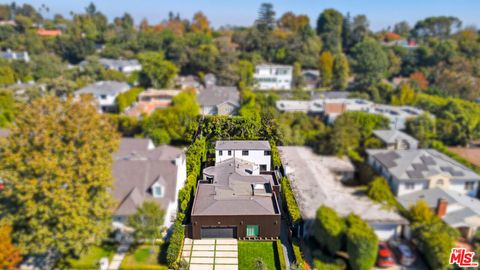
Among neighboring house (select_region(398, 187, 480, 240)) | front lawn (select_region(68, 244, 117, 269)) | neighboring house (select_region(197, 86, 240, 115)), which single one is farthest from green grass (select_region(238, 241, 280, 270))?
neighboring house (select_region(398, 187, 480, 240))

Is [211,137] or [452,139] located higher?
[211,137]

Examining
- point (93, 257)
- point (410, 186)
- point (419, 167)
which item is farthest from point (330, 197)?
point (93, 257)

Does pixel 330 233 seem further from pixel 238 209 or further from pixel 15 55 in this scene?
pixel 15 55

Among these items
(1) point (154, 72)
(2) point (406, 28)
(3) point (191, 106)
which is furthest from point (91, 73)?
(2) point (406, 28)

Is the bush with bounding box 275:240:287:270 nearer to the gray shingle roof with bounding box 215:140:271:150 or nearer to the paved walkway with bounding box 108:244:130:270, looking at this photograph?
the gray shingle roof with bounding box 215:140:271:150

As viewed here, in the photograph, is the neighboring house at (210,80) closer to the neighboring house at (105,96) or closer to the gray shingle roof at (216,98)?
the neighboring house at (105,96)

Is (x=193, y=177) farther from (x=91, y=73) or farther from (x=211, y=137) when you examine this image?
(x=91, y=73)
